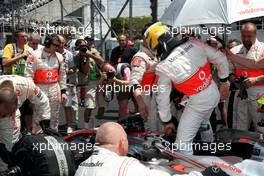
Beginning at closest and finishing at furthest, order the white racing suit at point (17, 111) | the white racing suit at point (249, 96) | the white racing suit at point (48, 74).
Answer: the white racing suit at point (17, 111), the white racing suit at point (249, 96), the white racing suit at point (48, 74)

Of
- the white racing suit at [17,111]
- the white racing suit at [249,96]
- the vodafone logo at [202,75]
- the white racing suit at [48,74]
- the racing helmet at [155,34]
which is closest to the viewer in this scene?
the white racing suit at [17,111]

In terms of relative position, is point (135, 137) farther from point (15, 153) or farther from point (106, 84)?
point (106, 84)

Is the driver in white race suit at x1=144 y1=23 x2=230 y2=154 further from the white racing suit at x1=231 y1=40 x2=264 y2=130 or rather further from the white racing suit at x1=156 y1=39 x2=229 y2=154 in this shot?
the white racing suit at x1=231 y1=40 x2=264 y2=130

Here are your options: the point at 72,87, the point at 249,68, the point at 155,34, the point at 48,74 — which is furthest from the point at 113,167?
the point at 72,87

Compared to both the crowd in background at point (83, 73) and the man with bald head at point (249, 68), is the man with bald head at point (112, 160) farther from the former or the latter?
the crowd in background at point (83, 73)

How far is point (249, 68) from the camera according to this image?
492 cm

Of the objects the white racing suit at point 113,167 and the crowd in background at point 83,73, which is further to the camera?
the crowd in background at point 83,73

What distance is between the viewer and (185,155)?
11.1 ft

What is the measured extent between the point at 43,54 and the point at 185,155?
302cm

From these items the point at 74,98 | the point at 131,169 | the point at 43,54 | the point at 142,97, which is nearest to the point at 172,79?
the point at 142,97

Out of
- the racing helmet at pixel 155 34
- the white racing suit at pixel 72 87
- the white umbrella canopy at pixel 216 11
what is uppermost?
the white umbrella canopy at pixel 216 11

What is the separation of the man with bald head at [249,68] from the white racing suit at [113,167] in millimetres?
2994

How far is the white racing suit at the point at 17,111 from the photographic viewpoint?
3674mm

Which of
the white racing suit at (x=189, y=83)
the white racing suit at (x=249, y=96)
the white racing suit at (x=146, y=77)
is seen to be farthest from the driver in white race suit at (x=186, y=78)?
the white racing suit at (x=249, y=96)
